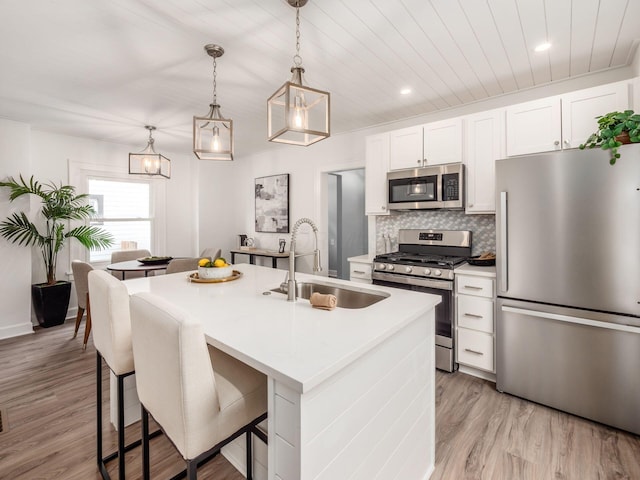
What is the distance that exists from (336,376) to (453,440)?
145cm

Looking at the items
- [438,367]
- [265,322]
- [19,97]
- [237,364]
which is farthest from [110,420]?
[19,97]

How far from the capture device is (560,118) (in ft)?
8.21

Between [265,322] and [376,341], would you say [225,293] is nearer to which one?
[265,322]

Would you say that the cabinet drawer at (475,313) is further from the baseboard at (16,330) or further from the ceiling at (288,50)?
the baseboard at (16,330)

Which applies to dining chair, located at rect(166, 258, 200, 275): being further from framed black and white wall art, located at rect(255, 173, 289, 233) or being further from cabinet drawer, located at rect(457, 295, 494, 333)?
cabinet drawer, located at rect(457, 295, 494, 333)

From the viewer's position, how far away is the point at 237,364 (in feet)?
4.38

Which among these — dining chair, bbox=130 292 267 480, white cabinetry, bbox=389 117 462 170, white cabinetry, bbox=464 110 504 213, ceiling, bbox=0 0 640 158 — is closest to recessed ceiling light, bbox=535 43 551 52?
ceiling, bbox=0 0 640 158

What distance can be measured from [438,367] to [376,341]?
6.93ft

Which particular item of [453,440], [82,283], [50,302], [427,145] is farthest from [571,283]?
[50,302]

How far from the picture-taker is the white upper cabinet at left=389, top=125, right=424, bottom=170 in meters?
3.30

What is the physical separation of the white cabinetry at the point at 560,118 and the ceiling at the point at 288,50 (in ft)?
1.01

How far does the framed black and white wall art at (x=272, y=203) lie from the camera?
5281 mm

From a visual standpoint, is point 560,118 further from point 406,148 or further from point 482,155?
point 406,148

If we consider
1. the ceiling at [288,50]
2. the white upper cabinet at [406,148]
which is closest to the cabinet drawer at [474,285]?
the white upper cabinet at [406,148]
